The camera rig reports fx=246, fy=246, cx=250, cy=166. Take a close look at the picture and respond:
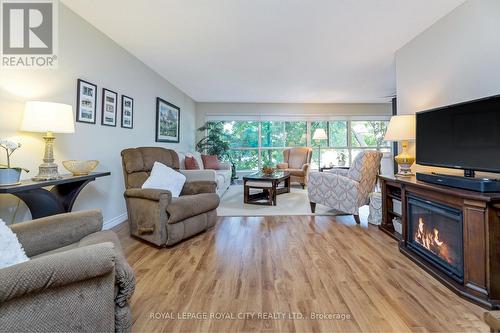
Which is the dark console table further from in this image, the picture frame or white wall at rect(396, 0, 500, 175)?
white wall at rect(396, 0, 500, 175)

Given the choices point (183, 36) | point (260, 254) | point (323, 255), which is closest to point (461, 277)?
point (323, 255)

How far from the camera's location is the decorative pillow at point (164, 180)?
2.79m

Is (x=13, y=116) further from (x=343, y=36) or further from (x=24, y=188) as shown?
(x=343, y=36)

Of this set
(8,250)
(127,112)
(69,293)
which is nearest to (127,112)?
(127,112)

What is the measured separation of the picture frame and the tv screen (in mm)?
3536

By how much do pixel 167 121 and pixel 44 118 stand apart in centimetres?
312

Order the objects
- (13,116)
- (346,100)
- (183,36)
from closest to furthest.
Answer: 1. (13,116)
2. (183,36)
3. (346,100)

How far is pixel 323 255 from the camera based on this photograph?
7.57 ft

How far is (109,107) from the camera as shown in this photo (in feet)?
10.1

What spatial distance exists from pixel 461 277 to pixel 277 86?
445cm

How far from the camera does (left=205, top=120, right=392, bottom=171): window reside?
7270mm

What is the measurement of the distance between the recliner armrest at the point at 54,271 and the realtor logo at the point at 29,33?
2064mm

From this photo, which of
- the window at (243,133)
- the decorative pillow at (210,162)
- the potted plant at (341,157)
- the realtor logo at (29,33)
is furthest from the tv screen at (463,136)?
the window at (243,133)

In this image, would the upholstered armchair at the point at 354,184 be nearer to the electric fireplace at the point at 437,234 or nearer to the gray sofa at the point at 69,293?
the electric fireplace at the point at 437,234
